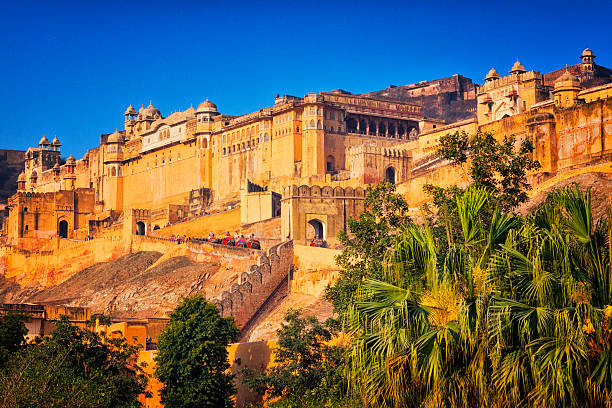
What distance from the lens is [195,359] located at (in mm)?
26672

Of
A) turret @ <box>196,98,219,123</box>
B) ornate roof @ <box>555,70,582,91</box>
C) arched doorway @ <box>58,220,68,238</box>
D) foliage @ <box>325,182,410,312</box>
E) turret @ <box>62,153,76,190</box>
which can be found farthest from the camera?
turret @ <box>62,153,76,190</box>

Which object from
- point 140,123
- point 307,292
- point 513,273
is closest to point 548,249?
point 513,273

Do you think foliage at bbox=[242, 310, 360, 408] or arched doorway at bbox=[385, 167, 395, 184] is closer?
foliage at bbox=[242, 310, 360, 408]

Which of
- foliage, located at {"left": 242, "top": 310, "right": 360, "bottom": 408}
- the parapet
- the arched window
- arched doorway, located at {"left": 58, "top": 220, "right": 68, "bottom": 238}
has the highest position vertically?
the arched window

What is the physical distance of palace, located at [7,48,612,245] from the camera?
45812 mm

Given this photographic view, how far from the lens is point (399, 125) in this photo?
73.3m

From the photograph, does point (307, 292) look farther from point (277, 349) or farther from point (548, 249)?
point (548, 249)

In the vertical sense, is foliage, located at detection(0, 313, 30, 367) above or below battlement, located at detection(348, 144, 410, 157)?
below

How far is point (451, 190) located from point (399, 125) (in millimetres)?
53938

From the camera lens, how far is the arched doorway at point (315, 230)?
46.8 meters

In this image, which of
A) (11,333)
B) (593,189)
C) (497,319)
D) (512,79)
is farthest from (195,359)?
(512,79)

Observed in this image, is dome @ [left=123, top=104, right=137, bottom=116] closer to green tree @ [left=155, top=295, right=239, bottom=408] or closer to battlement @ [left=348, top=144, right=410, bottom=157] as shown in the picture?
battlement @ [left=348, top=144, right=410, bottom=157]

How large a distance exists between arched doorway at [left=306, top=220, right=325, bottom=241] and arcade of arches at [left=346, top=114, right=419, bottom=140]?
22812 mm

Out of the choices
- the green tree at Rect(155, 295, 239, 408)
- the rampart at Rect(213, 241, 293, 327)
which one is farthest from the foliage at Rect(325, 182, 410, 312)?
the rampart at Rect(213, 241, 293, 327)
